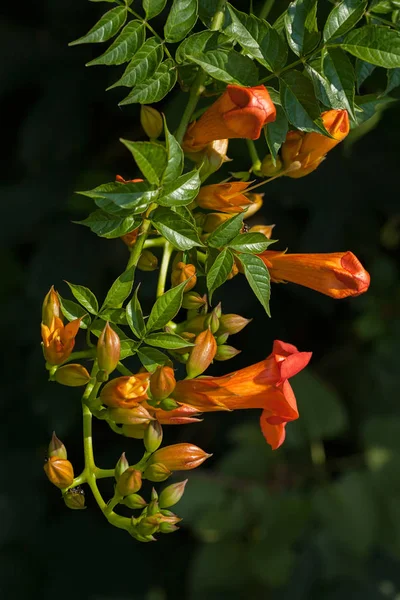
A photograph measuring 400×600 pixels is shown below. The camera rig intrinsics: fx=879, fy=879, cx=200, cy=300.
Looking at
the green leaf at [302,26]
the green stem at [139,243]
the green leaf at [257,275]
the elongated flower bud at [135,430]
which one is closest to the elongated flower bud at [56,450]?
the elongated flower bud at [135,430]

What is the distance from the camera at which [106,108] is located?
121 inches

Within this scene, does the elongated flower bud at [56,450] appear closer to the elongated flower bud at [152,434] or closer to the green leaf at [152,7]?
the elongated flower bud at [152,434]

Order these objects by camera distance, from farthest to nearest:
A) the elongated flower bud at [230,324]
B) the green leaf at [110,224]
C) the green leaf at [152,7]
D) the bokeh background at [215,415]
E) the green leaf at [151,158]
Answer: the bokeh background at [215,415] → the elongated flower bud at [230,324] → the green leaf at [152,7] → the green leaf at [110,224] → the green leaf at [151,158]

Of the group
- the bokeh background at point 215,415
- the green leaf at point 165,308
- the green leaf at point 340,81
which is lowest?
the bokeh background at point 215,415

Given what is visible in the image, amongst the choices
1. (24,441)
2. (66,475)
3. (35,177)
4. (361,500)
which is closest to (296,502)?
(361,500)

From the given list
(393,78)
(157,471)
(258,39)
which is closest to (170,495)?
(157,471)

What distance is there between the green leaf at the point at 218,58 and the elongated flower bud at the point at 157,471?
668 millimetres

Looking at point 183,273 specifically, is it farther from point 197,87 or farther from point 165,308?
point 197,87

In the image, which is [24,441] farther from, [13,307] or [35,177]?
[35,177]

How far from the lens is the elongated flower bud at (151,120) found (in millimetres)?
1704

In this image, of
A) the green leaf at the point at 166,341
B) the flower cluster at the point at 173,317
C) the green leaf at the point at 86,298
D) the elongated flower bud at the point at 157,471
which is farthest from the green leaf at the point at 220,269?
the elongated flower bud at the point at 157,471

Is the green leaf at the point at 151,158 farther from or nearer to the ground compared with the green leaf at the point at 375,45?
nearer to the ground

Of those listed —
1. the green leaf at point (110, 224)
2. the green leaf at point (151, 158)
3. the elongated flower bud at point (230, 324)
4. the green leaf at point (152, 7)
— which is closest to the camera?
the green leaf at point (151, 158)

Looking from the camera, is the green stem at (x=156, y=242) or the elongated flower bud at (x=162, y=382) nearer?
the elongated flower bud at (x=162, y=382)
